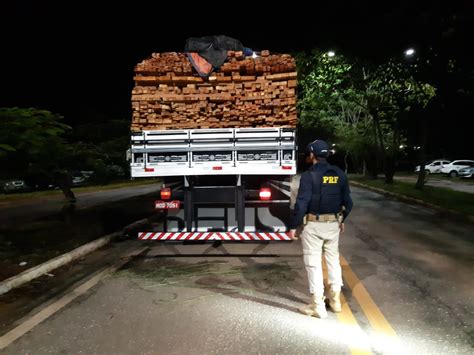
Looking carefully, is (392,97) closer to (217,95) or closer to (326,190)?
(217,95)

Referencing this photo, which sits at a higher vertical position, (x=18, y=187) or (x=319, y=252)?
(x=319, y=252)

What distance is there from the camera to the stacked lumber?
7.97 metres

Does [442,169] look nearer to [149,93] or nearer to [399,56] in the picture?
[399,56]

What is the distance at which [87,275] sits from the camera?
22.0 ft

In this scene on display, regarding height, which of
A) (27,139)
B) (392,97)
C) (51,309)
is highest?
(392,97)

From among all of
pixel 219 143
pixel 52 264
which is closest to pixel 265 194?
pixel 219 143

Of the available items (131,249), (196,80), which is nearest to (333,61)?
(196,80)

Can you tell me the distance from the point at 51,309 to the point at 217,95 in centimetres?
467

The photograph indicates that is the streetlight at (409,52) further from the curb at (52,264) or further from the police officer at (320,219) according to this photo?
the curb at (52,264)

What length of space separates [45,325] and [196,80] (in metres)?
5.07

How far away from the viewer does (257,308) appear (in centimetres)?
498

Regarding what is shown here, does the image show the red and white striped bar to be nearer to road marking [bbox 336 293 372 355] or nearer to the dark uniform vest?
road marking [bbox 336 293 372 355]

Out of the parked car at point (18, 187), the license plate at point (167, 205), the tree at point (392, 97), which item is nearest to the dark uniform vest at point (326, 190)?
the license plate at point (167, 205)

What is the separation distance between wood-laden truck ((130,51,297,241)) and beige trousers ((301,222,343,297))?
7.45 feet
